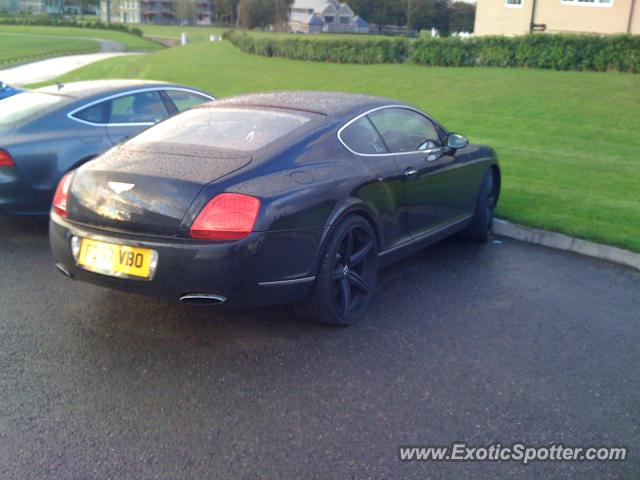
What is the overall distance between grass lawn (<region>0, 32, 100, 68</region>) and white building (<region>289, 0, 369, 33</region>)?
1003 inches

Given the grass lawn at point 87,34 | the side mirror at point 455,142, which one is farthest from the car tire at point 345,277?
the grass lawn at point 87,34

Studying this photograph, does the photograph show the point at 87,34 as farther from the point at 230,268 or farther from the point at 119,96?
the point at 230,268

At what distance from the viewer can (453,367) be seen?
171 inches

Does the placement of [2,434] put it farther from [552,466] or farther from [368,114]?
[368,114]

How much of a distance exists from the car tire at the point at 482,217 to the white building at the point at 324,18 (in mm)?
79652

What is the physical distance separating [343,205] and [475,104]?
50.3 feet

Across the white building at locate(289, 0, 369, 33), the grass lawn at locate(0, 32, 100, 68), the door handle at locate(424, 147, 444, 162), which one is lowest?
the grass lawn at locate(0, 32, 100, 68)

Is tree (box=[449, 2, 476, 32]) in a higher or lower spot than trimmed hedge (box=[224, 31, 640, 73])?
higher

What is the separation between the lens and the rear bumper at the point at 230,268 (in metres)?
4.18

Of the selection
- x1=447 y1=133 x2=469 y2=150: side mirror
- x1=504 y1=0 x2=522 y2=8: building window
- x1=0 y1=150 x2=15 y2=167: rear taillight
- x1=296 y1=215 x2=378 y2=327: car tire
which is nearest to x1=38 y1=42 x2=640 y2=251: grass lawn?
x1=447 y1=133 x2=469 y2=150: side mirror

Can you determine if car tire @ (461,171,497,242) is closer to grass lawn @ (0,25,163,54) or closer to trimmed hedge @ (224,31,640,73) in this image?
trimmed hedge @ (224,31,640,73)

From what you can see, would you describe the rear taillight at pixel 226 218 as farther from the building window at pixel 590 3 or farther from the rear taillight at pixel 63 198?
the building window at pixel 590 3

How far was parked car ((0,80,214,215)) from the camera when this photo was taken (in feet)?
21.4

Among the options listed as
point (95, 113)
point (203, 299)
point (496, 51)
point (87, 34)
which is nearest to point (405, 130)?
point (203, 299)
